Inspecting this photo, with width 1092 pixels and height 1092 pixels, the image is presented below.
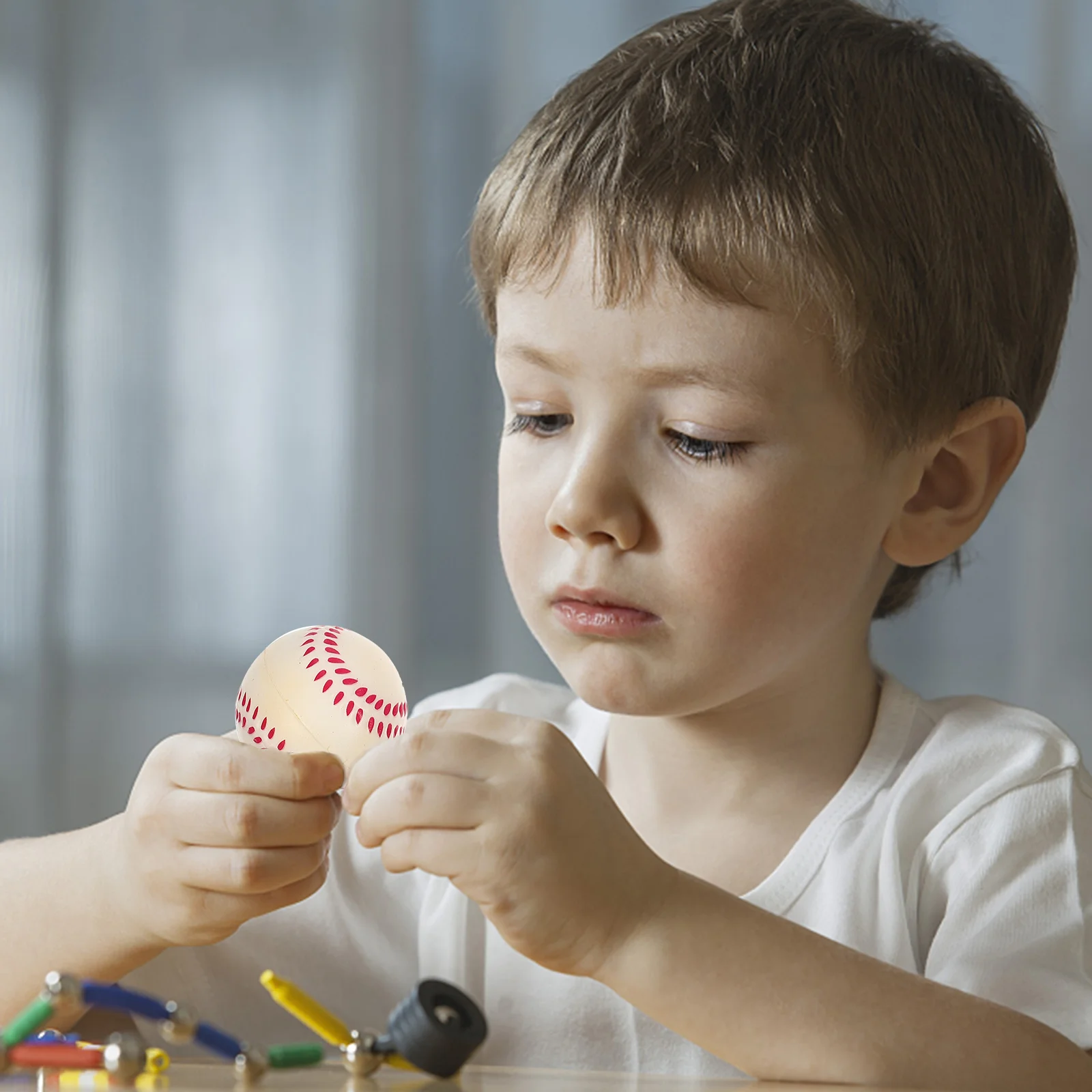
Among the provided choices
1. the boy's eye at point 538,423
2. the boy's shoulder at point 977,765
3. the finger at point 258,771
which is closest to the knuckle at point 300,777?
the finger at point 258,771

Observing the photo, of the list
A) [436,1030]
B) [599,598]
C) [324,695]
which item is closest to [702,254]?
[599,598]

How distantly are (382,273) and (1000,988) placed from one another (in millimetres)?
1198

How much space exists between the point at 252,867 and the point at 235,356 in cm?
124

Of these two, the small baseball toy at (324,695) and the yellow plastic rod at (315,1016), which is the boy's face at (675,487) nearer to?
the small baseball toy at (324,695)

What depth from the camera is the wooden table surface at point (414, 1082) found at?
0.44 metres

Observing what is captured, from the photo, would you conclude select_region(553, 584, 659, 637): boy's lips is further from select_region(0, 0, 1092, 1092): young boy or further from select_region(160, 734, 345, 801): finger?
select_region(160, 734, 345, 801): finger

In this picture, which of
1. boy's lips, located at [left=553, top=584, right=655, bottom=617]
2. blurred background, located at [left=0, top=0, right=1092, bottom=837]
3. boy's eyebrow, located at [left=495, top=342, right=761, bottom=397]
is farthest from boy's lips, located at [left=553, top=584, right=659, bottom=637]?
blurred background, located at [left=0, top=0, right=1092, bottom=837]

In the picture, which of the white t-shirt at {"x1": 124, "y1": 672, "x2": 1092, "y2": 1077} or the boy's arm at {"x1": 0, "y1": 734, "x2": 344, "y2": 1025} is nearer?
the boy's arm at {"x1": 0, "y1": 734, "x2": 344, "y2": 1025}

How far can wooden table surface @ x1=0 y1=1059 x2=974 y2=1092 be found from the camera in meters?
0.44

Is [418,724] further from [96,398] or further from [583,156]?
[96,398]

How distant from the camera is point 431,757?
52cm

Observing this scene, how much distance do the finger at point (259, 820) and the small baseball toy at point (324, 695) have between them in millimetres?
27

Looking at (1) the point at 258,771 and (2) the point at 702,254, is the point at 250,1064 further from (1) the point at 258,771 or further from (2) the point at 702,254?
(2) the point at 702,254

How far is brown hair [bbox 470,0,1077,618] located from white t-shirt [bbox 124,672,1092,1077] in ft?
0.60
